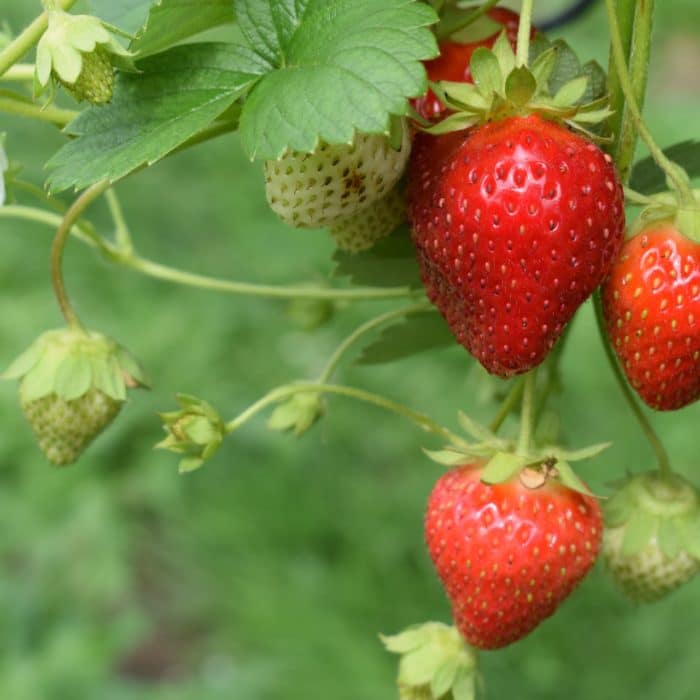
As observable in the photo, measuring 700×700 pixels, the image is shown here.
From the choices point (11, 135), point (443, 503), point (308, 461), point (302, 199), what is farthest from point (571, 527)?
point (11, 135)

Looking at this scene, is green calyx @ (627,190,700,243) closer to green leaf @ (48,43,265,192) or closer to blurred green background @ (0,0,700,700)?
green leaf @ (48,43,265,192)

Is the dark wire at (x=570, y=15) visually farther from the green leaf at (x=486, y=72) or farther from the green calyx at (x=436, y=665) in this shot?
the green calyx at (x=436, y=665)

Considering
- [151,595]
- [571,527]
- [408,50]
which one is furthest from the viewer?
[151,595]

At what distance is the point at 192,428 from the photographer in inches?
33.7

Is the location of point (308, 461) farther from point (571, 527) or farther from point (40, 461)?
point (571, 527)

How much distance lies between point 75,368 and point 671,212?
0.39 meters

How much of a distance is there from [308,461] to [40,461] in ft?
1.78

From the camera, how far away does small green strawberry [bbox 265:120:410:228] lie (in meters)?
0.73

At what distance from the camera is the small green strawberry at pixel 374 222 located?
0.81m

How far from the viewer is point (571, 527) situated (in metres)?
0.82

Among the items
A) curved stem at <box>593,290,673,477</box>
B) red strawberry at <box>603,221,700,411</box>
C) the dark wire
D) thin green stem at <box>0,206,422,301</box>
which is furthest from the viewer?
the dark wire

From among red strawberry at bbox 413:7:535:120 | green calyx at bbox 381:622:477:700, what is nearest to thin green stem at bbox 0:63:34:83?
red strawberry at bbox 413:7:535:120

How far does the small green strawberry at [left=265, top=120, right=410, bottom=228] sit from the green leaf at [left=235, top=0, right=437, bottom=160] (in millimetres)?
48

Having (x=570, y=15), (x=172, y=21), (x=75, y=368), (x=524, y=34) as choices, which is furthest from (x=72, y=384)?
(x=570, y=15)
